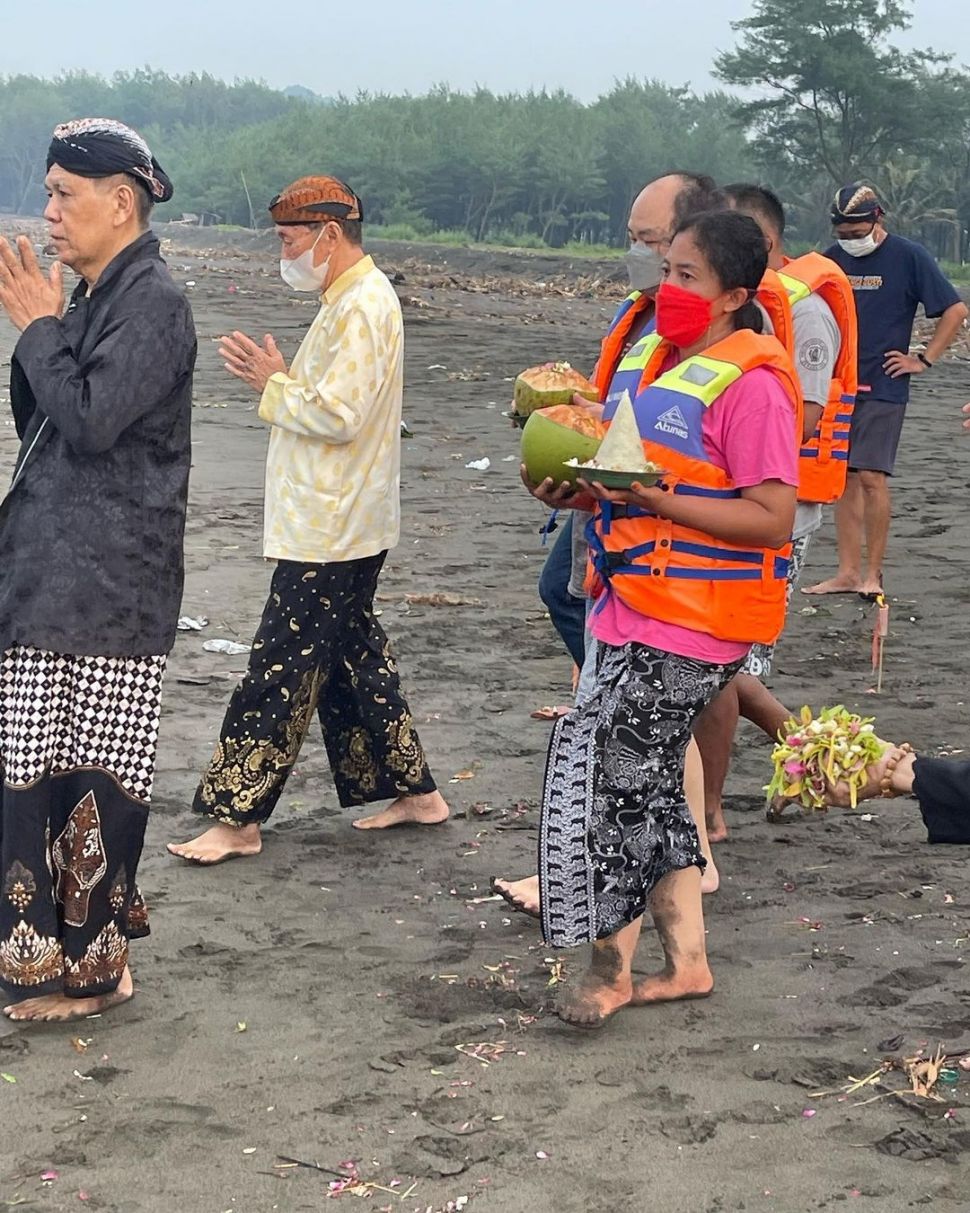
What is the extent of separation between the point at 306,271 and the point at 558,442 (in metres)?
1.60

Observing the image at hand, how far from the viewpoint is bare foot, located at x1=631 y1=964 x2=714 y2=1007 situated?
4.26 metres

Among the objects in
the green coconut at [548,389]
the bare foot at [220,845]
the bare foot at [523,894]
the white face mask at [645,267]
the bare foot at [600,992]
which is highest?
the white face mask at [645,267]

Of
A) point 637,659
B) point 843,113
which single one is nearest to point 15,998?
point 637,659

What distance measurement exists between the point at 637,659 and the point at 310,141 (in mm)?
94743

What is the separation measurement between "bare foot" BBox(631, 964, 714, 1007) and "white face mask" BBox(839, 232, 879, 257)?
5508 mm

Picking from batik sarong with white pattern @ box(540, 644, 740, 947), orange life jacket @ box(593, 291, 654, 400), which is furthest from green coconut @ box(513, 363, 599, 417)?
batik sarong with white pattern @ box(540, 644, 740, 947)

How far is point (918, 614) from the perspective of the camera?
344 inches

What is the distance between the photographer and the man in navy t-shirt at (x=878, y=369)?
8984 mm

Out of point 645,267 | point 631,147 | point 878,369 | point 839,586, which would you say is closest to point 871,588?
point 839,586

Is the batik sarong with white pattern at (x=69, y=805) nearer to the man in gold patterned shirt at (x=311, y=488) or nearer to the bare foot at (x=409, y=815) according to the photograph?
the man in gold patterned shirt at (x=311, y=488)

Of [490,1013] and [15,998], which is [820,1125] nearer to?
[490,1013]

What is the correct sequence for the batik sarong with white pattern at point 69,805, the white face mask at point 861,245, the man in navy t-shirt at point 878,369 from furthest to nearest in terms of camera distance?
the man in navy t-shirt at point 878,369 → the white face mask at point 861,245 → the batik sarong with white pattern at point 69,805

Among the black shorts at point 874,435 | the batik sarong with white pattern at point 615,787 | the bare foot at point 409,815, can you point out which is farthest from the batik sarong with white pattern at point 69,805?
the black shorts at point 874,435

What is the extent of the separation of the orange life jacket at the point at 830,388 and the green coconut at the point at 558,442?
1.78m
